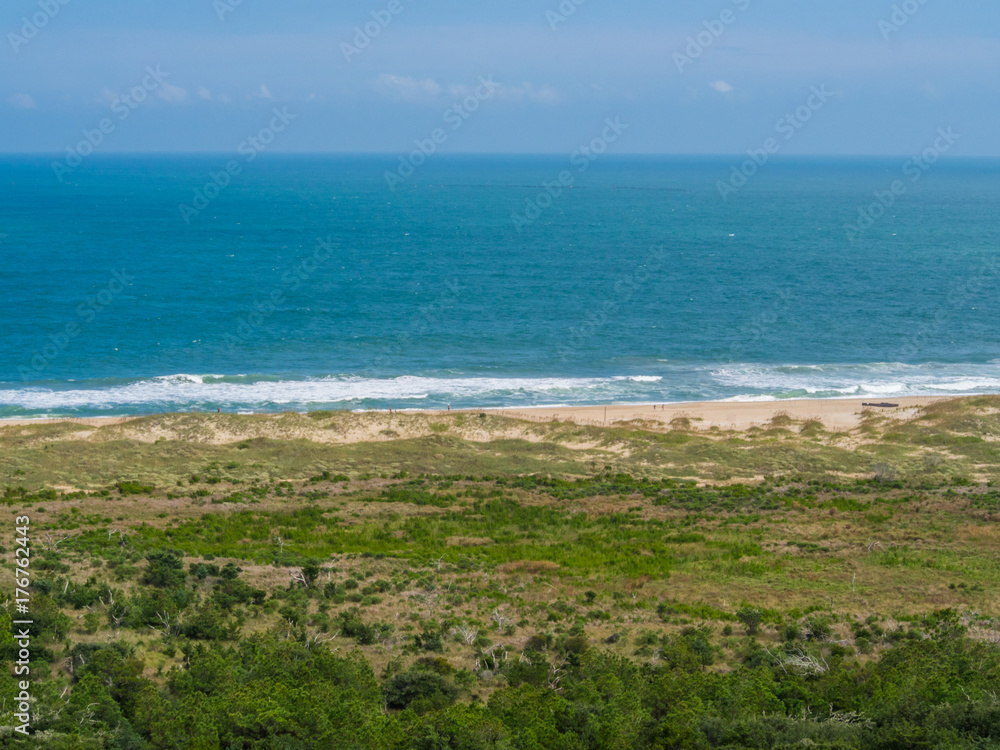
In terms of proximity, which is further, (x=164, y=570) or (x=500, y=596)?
(x=500, y=596)

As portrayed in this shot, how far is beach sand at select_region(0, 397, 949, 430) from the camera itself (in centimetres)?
5878

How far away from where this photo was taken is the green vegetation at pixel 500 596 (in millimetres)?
19281

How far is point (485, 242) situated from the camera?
140 metres

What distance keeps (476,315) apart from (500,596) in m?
64.3

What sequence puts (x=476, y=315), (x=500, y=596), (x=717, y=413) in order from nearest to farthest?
(x=500, y=596) < (x=717, y=413) < (x=476, y=315)

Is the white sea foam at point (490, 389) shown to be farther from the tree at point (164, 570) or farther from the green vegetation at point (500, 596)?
the tree at point (164, 570)

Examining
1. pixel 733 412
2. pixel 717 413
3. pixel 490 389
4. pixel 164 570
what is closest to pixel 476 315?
pixel 490 389

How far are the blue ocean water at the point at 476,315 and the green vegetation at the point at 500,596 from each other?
65.9 ft

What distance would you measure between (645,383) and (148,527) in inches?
1778

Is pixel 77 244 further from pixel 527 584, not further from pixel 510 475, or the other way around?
pixel 527 584

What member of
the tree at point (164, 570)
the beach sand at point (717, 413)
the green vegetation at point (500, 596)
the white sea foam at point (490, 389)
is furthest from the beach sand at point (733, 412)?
the tree at point (164, 570)

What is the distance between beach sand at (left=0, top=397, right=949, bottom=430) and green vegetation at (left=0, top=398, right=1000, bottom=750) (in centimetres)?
908

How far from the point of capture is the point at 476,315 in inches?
3588

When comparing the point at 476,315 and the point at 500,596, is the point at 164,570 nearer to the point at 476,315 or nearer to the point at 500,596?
the point at 500,596
